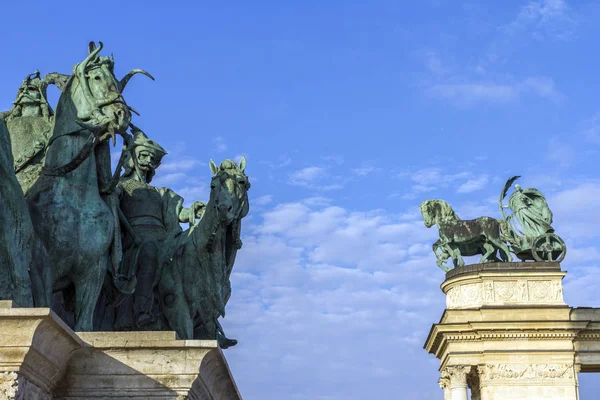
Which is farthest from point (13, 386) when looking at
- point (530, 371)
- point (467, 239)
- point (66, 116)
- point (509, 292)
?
point (467, 239)

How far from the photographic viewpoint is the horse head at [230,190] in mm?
8805

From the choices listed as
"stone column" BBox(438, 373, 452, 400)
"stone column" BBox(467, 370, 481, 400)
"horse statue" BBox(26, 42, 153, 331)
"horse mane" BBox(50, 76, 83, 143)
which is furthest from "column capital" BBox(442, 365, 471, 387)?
"horse mane" BBox(50, 76, 83, 143)

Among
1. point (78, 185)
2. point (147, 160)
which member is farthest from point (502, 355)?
point (78, 185)

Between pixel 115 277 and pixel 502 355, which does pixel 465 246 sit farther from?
pixel 115 277

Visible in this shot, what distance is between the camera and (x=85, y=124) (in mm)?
7414

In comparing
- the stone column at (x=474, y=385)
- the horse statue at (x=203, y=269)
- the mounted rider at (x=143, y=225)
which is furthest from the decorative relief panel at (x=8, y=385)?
the stone column at (x=474, y=385)

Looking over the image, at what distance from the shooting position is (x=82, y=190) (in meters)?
7.40

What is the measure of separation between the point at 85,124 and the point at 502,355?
112 feet

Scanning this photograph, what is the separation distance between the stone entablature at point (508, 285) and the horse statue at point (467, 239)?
53.5 inches

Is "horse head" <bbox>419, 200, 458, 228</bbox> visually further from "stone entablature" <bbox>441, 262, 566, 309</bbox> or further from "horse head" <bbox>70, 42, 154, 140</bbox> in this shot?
"horse head" <bbox>70, 42, 154, 140</bbox>

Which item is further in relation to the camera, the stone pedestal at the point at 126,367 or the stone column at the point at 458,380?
the stone column at the point at 458,380

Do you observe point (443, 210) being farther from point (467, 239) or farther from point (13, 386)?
point (13, 386)

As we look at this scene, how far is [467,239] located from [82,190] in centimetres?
3653

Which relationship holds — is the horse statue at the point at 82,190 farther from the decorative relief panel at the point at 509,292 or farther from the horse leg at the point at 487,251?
the horse leg at the point at 487,251
